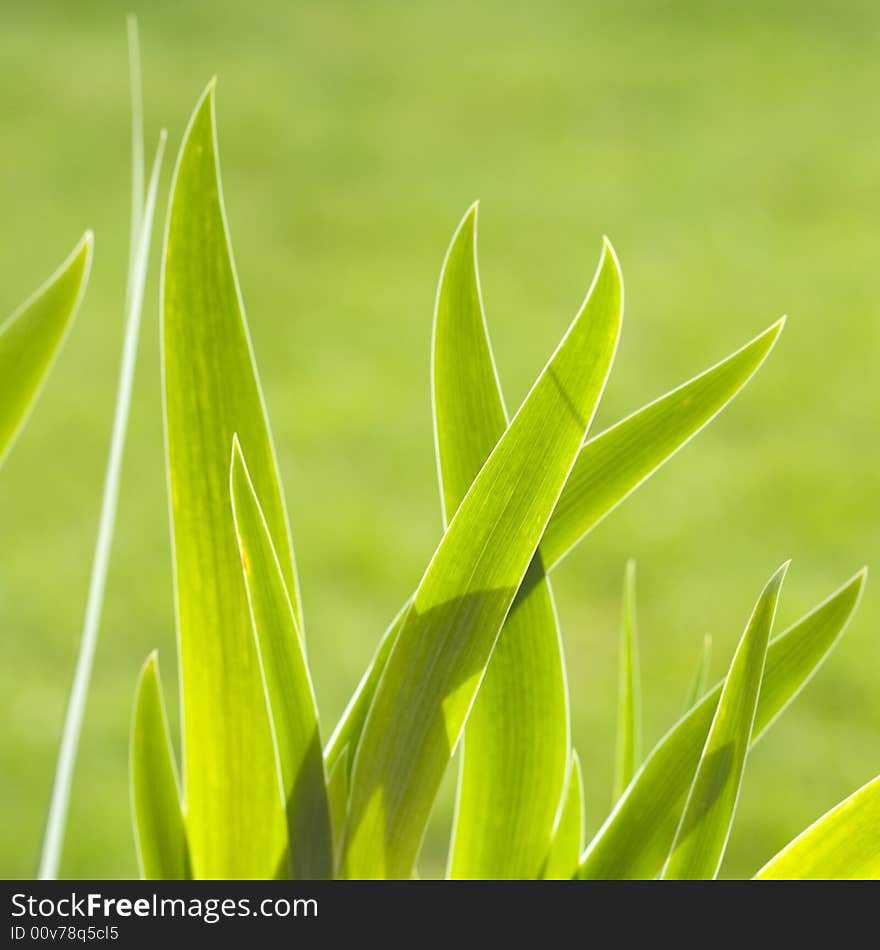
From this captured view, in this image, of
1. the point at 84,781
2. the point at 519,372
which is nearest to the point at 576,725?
the point at 84,781

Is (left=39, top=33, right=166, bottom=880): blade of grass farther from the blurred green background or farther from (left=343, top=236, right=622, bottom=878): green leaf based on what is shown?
the blurred green background

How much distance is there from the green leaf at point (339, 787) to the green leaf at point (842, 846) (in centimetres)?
12

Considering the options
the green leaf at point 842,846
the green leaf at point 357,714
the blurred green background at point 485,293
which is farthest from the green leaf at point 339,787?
the blurred green background at point 485,293

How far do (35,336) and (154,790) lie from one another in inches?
5.5

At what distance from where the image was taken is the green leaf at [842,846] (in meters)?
0.27

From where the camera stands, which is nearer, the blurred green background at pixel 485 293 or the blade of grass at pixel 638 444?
the blade of grass at pixel 638 444

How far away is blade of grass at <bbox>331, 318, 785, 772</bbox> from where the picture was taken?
301 millimetres

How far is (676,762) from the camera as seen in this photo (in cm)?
33

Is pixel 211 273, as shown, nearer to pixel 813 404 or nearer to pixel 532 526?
pixel 532 526

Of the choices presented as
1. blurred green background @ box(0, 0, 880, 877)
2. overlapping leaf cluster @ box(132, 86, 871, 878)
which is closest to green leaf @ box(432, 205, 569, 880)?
overlapping leaf cluster @ box(132, 86, 871, 878)

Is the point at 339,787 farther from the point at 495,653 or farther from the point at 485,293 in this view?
the point at 485,293

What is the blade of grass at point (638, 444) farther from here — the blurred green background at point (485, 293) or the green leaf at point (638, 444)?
the blurred green background at point (485, 293)

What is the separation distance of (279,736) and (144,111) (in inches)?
130
